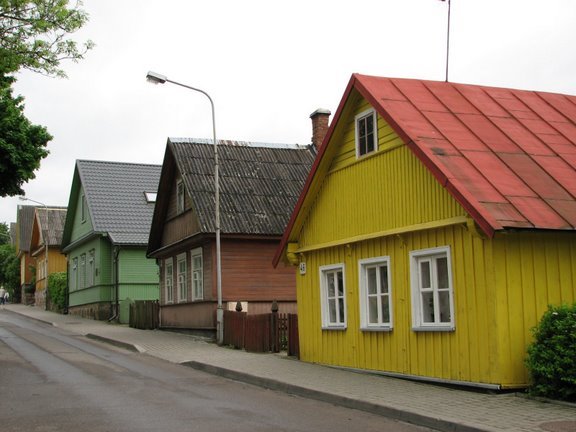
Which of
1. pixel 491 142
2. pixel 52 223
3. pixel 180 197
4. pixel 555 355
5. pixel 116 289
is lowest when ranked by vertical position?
pixel 555 355

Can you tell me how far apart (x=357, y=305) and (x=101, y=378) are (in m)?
5.00

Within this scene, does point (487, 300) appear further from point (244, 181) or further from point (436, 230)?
point (244, 181)

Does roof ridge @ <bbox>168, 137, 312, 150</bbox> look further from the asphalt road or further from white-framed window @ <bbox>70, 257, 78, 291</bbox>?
white-framed window @ <bbox>70, 257, 78, 291</bbox>

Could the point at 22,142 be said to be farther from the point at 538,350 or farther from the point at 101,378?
the point at 538,350

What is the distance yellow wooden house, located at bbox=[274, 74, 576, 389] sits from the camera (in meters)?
11.0

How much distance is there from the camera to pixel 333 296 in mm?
15852

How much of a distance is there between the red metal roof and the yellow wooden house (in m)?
0.03

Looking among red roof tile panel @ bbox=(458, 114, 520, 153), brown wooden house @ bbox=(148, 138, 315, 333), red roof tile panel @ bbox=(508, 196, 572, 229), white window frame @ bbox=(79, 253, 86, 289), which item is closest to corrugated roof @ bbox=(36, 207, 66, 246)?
white window frame @ bbox=(79, 253, 86, 289)

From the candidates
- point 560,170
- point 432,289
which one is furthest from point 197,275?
point 560,170

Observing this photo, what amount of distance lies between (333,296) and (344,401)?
16.4 ft

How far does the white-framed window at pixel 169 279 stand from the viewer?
92.7ft

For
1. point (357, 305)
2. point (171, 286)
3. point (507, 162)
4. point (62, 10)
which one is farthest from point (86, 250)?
point (507, 162)

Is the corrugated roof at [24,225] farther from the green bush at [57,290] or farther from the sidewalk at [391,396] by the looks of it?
the sidewalk at [391,396]

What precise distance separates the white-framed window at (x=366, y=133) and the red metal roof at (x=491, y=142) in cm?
46
